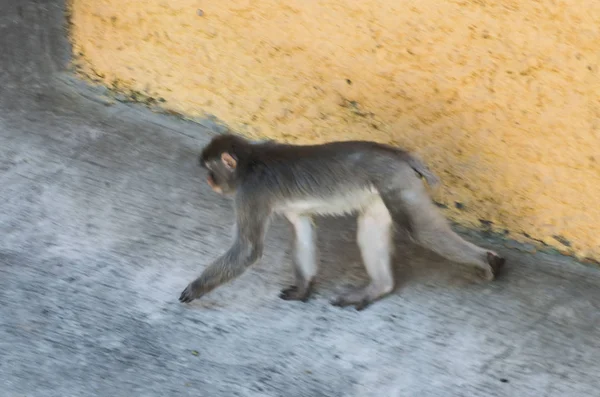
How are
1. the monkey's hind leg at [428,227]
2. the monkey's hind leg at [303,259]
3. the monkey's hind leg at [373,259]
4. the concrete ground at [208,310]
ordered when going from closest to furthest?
the concrete ground at [208,310] → the monkey's hind leg at [428,227] → the monkey's hind leg at [373,259] → the monkey's hind leg at [303,259]

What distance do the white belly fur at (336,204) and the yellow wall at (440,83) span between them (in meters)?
0.63

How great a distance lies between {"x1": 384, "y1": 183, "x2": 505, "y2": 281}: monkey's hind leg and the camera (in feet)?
11.3

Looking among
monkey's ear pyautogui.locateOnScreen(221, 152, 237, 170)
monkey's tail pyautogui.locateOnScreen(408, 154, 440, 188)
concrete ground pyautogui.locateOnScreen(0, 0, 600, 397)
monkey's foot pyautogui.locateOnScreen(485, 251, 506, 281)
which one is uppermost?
monkey's tail pyautogui.locateOnScreen(408, 154, 440, 188)

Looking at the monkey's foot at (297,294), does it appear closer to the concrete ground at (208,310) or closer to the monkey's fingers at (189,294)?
the concrete ground at (208,310)

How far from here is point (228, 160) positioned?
352 centimetres

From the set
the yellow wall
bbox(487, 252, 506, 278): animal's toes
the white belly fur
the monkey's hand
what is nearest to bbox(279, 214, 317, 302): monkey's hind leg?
the white belly fur

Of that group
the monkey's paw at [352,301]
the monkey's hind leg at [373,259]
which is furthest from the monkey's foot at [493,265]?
the monkey's paw at [352,301]

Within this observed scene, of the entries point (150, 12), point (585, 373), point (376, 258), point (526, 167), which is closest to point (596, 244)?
point (526, 167)

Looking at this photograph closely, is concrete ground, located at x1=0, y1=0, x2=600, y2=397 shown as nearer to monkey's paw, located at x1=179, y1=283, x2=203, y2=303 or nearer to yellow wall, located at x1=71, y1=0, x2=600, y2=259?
monkey's paw, located at x1=179, y1=283, x2=203, y2=303

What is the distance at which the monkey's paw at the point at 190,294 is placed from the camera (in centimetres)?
360

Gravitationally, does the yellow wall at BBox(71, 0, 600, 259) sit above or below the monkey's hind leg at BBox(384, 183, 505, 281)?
above

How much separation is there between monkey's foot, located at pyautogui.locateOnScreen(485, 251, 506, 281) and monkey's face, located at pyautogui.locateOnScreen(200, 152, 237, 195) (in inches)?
48.6

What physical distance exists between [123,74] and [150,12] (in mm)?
514

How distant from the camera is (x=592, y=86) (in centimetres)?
344
